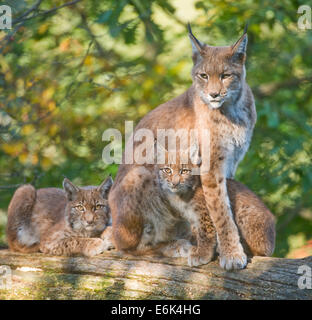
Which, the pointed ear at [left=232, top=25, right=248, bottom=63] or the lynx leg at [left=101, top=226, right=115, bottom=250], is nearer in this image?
the pointed ear at [left=232, top=25, right=248, bottom=63]

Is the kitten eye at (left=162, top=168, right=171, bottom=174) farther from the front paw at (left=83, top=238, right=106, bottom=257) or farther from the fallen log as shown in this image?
the front paw at (left=83, top=238, right=106, bottom=257)

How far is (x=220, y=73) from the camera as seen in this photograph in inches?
203

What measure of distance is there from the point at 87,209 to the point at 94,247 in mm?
412

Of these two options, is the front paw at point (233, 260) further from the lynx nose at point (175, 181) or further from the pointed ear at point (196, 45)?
the pointed ear at point (196, 45)

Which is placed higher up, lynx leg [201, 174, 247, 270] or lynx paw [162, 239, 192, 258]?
lynx leg [201, 174, 247, 270]

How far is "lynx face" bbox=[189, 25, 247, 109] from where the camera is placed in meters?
5.12

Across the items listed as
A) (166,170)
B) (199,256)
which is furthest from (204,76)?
(199,256)

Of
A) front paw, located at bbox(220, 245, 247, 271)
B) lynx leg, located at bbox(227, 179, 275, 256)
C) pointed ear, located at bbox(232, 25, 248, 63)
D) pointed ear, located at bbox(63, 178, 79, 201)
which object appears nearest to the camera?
front paw, located at bbox(220, 245, 247, 271)

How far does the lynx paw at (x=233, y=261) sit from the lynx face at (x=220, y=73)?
4.64 feet

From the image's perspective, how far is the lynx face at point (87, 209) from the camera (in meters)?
5.42

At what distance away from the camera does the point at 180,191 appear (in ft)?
16.9

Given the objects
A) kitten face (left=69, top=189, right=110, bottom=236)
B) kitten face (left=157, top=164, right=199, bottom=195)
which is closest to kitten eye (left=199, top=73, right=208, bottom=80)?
kitten face (left=157, top=164, right=199, bottom=195)

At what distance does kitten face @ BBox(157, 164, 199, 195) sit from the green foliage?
8.04ft

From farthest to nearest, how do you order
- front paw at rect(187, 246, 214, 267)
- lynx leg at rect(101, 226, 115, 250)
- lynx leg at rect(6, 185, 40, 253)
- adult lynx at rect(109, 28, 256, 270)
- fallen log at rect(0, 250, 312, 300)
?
lynx leg at rect(6, 185, 40, 253), lynx leg at rect(101, 226, 115, 250), adult lynx at rect(109, 28, 256, 270), front paw at rect(187, 246, 214, 267), fallen log at rect(0, 250, 312, 300)
